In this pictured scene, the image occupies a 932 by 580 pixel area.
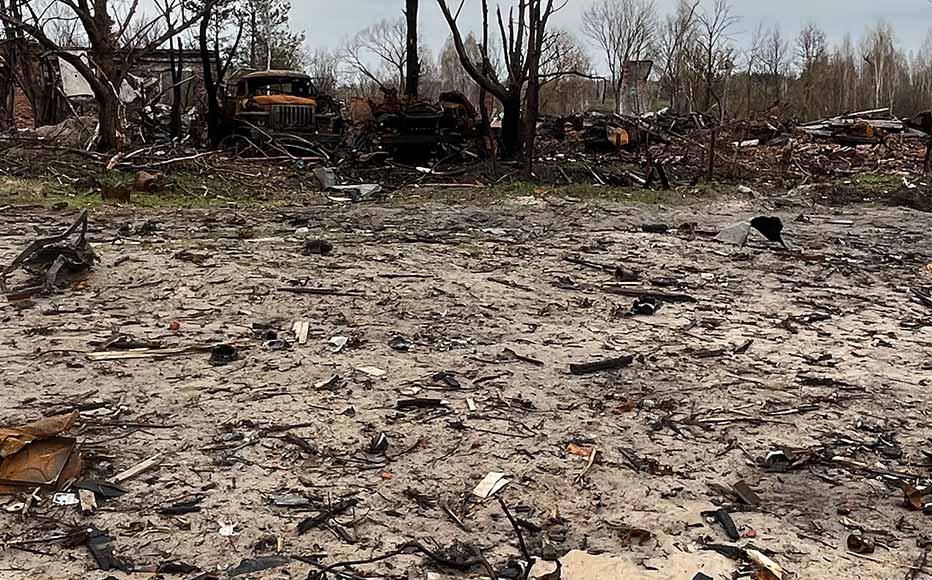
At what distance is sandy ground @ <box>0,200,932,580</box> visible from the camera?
291 cm

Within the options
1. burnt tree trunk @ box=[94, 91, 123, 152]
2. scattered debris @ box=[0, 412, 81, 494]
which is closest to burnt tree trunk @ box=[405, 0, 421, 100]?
burnt tree trunk @ box=[94, 91, 123, 152]

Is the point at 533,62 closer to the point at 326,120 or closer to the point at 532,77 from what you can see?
the point at 532,77

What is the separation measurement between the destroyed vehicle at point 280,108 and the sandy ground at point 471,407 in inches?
444

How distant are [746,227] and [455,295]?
424 cm

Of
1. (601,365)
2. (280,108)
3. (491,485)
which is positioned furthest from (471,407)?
(280,108)

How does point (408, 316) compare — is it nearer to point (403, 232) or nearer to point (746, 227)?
point (403, 232)

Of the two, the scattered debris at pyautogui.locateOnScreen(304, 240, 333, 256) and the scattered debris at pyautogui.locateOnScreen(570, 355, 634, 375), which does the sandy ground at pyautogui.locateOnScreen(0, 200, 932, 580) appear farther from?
the scattered debris at pyautogui.locateOnScreen(304, 240, 333, 256)

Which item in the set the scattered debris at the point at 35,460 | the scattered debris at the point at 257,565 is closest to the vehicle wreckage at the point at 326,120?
the scattered debris at the point at 35,460

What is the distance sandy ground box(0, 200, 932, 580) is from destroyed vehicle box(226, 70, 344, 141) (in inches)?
444

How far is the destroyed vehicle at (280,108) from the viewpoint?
18484 millimetres

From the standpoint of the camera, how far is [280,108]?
62.1 ft

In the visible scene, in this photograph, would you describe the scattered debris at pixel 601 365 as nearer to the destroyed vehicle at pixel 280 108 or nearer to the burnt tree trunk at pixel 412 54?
the destroyed vehicle at pixel 280 108

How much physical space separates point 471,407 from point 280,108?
16216mm

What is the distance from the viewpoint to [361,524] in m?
2.99
